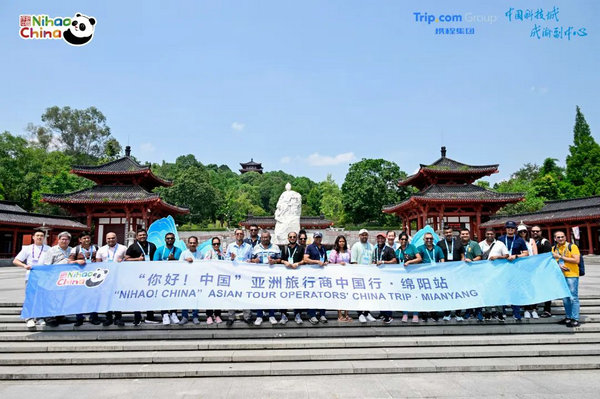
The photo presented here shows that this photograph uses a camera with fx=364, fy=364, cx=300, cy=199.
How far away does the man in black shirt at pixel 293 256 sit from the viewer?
6648mm

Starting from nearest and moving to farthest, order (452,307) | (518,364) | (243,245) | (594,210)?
(518,364), (452,307), (243,245), (594,210)

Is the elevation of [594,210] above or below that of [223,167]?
below

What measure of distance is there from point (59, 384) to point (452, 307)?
20.4ft

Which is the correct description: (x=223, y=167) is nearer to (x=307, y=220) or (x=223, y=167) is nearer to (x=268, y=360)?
(x=307, y=220)

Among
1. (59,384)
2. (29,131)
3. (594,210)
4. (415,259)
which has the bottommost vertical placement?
(59,384)

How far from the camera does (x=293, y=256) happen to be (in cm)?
686

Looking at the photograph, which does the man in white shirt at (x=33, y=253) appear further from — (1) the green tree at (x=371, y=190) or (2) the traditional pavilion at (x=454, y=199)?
A: (1) the green tree at (x=371, y=190)

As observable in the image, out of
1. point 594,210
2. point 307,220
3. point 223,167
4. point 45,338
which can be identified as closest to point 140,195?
point 307,220

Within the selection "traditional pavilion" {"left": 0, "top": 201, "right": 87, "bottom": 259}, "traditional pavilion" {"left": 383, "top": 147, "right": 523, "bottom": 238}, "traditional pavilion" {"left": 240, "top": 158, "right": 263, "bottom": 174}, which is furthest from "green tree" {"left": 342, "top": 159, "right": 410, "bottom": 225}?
"traditional pavilion" {"left": 240, "top": 158, "right": 263, "bottom": 174}

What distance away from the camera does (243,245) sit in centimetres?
725

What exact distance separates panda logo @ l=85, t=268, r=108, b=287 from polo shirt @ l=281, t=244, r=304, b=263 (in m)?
3.25

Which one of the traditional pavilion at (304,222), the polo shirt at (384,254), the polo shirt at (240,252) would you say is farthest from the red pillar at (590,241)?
the polo shirt at (240,252)

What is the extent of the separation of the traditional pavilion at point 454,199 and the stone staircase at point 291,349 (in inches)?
942

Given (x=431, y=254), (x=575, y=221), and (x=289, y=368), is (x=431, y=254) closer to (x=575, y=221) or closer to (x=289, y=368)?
(x=289, y=368)
